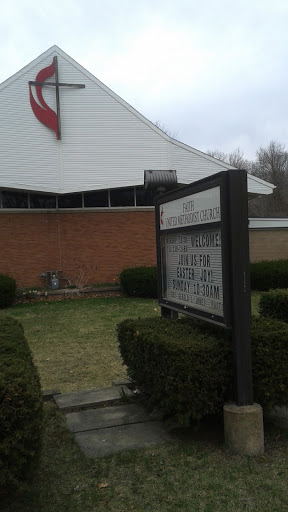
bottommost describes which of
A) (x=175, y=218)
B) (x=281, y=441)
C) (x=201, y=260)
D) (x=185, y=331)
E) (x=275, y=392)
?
(x=281, y=441)

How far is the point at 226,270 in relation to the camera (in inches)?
152

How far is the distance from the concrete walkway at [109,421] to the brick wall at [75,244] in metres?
12.4

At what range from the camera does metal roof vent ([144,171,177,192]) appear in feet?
56.2

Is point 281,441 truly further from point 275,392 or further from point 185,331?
point 185,331

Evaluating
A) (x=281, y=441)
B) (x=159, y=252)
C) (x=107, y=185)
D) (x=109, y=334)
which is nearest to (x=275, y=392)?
(x=281, y=441)

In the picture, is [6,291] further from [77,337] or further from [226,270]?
[226,270]

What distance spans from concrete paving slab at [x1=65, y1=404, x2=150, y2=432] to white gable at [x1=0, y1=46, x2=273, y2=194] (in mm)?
12567

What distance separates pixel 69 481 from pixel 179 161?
15.9m

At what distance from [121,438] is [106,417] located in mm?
556

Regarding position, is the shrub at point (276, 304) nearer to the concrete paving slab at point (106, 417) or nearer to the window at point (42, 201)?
the concrete paving slab at point (106, 417)

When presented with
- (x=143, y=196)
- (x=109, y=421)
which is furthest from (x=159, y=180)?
(x=109, y=421)

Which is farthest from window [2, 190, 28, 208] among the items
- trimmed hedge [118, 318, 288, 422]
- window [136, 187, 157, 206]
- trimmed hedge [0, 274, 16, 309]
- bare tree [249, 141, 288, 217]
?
bare tree [249, 141, 288, 217]

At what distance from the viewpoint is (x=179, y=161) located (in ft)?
59.8

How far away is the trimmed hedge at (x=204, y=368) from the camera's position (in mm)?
3777
